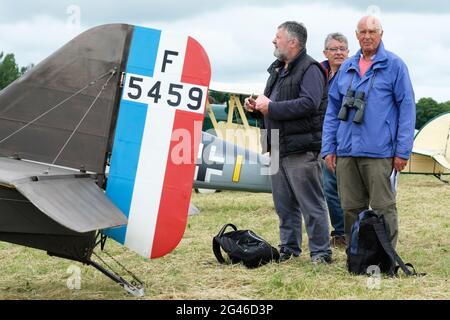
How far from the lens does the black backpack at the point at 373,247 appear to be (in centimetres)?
511

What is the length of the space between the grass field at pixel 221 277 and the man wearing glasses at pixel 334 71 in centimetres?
35

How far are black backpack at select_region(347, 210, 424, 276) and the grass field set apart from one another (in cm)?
11

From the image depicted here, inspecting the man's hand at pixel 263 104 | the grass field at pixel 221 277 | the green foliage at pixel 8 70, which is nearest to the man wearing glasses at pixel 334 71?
the grass field at pixel 221 277

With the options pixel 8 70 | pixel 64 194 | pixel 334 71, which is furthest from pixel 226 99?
pixel 8 70

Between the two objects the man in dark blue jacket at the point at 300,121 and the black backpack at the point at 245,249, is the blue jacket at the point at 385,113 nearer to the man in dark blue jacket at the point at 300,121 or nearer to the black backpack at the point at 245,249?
the man in dark blue jacket at the point at 300,121

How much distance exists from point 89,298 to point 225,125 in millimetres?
10254

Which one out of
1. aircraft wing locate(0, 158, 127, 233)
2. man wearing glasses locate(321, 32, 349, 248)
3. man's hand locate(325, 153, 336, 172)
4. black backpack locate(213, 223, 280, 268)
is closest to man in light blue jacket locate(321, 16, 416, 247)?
man's hand locate(325, 153, 336, 172)

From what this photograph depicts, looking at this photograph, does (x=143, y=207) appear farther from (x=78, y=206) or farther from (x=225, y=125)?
(x=225, y=125)

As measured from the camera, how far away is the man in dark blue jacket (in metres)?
5.61

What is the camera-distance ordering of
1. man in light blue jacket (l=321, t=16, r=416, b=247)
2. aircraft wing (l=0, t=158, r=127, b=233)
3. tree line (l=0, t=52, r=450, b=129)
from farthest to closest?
tree line (l=0, t=52, r=450, b=129), man in light blue jacket (l=321, t=16, r=416, b=247), aircraft wing (l=0, t=158, r=127, b=233)

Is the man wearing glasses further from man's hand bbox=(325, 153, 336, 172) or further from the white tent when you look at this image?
the white tent

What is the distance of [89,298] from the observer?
4527mm

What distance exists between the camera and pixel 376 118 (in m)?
5.21
